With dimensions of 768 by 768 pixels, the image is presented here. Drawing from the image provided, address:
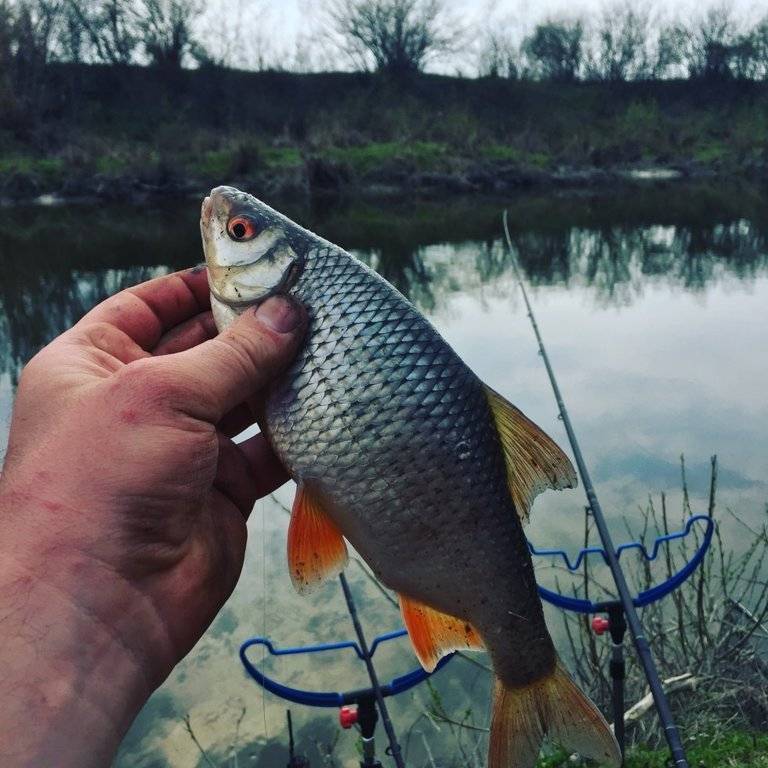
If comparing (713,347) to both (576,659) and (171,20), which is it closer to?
(576,659)

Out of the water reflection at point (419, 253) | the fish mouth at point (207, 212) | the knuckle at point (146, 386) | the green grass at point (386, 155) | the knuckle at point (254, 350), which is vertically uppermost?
the green grass at point (386, 155)

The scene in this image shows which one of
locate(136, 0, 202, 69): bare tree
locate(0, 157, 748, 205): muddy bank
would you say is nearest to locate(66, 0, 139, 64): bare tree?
locate(136, 0, 202, 69): bare tree

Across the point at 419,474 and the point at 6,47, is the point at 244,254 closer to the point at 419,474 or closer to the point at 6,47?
the point at 419,474

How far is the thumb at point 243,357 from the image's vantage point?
1741 millimetres

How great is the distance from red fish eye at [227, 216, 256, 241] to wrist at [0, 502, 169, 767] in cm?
88

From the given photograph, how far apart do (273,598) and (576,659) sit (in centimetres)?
193

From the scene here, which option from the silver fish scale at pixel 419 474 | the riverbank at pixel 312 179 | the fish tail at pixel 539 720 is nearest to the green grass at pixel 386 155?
the riverbank at pixel 312 179

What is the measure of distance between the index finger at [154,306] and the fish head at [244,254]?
337mm

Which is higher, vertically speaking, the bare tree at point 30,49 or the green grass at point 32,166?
the bare tree at point 30,49

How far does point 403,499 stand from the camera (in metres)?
1.72

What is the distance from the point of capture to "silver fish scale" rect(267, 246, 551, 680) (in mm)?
1728

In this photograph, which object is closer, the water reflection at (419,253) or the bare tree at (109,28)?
the water reflection at (419,253)

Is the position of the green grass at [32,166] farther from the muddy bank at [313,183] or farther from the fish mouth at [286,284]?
→ the fish mouth at [286,284]

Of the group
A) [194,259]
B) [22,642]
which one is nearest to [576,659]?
[22,642]
